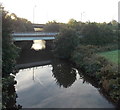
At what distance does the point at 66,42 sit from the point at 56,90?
14417 mm

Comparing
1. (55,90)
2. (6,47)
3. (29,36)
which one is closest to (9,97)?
(6,47)

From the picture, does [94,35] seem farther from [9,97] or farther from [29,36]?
[9,97]

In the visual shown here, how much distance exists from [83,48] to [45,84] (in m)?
11.8

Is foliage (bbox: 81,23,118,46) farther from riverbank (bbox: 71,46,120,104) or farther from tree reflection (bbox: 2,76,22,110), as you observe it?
tree reflection (bbox: 2,76,22,110)

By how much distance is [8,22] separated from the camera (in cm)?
1766

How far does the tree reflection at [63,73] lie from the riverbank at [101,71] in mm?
1530

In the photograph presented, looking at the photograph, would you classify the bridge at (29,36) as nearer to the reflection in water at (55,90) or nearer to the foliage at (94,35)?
the foliage at (94,35)

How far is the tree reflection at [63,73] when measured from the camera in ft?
71.9

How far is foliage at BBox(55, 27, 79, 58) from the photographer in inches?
1266

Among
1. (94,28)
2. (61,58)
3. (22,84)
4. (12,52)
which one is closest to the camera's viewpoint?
(12,52)

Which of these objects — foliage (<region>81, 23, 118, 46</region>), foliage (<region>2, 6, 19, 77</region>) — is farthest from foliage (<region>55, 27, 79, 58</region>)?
foliage (<region>2, 6, 19, 77</region>)

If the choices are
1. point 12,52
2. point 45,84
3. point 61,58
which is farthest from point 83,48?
point 12,52

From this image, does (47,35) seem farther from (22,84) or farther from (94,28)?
(22,84)

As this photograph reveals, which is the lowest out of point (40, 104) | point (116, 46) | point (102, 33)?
point (40, 104)
